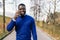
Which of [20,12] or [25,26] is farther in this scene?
[25,26]

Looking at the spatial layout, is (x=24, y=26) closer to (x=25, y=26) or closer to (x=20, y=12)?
(x=25, y=26)

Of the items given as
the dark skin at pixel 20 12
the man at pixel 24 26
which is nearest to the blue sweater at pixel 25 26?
the man at pixel 24 26

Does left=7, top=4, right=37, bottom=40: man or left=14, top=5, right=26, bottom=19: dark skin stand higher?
left=14, top=5, right=26, bottom=19: dark skin

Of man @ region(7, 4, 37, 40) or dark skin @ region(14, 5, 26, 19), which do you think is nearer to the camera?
dark skin @ region(14, 5, 26, 19)

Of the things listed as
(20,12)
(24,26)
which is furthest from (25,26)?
(20,12)

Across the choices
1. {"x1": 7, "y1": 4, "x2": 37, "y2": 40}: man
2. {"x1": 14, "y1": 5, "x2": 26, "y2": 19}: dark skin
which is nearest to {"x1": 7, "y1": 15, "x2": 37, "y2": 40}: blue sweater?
{"x1": 7, "y1": 4, "x2": 37, "y2": 40}: man

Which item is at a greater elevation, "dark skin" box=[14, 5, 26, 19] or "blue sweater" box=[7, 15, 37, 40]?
"dark skin" box=[14, 5, 26, 19]

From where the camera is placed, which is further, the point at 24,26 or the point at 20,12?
the point at 24,26

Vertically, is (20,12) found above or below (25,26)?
above

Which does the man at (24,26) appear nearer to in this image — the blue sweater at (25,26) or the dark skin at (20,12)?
the blue sweater at (25,26)

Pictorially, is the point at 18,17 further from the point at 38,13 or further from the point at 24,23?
the point at 38,13

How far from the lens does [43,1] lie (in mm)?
57531

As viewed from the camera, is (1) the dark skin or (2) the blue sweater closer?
(1) the dark skin

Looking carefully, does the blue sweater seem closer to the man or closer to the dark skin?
the man
